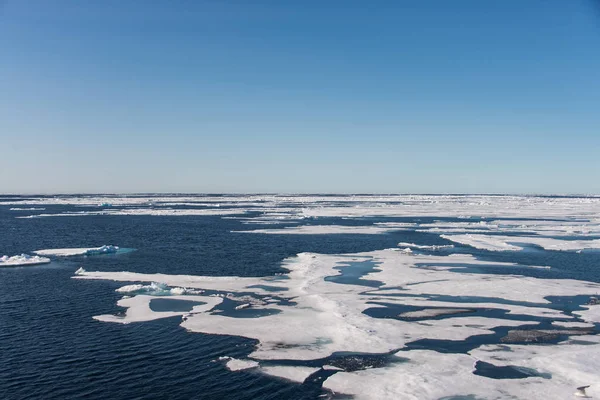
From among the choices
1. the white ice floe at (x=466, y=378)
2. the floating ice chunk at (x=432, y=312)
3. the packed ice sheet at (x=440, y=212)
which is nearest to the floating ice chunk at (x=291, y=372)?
the white ice floe at (x=466, y=378)

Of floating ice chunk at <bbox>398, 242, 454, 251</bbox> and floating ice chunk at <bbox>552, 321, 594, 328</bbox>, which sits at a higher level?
floating ice chunk at <bbox>398, 242, 454, 251</bbox>

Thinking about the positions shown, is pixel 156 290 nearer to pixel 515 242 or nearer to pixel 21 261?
pixel 21 261

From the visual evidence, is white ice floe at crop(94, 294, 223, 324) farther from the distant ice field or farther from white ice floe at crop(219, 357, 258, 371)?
Answer: white ice floe at crop(219, 357, 258, 371)

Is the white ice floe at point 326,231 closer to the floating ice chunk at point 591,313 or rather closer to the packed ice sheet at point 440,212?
the packed ice sheet at point 440,212

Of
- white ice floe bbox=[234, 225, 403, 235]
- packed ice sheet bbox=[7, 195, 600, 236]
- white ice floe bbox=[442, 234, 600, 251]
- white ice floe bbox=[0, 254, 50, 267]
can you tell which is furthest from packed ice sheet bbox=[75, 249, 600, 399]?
packed ice sheet bbox=[7, 195, 600, 236]

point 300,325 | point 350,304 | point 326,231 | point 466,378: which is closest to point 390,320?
point 350,304

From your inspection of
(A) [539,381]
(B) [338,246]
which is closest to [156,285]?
(A) [539,381]
